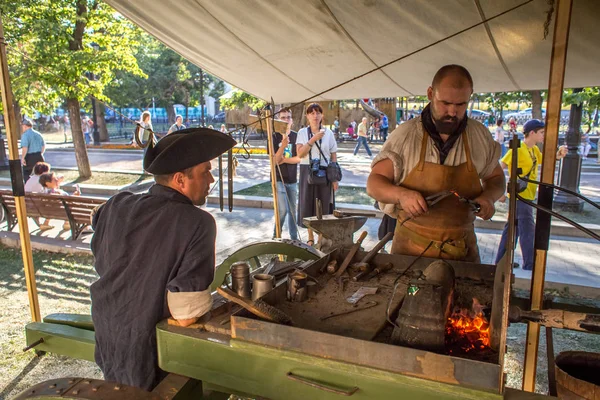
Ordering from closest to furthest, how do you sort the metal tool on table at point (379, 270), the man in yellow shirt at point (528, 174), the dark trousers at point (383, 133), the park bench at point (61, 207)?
the metal tool on table at point (379, 270) → the man in yellow shirt at point (528, 174) → the park bench at point (61, 207) → the dark trousers at point (383, 133)

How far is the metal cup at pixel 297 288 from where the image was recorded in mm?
1846

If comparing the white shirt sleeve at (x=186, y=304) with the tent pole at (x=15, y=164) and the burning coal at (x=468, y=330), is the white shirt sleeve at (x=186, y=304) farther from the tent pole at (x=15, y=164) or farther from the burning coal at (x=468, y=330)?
the tent pole at (x=15, y=164)

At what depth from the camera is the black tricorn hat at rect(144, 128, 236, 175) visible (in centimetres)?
171

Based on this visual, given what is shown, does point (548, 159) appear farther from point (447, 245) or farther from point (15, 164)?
point (15, 164)

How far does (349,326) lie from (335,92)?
128 inches

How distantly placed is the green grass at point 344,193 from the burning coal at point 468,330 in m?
6.93

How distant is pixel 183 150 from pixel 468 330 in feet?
4.07

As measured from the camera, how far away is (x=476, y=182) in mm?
2389

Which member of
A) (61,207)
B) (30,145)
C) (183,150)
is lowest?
(61,207)

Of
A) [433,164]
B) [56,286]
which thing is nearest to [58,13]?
[56,286]

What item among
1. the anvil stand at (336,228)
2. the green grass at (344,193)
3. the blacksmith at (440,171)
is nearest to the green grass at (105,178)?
the green grass at (344,193)

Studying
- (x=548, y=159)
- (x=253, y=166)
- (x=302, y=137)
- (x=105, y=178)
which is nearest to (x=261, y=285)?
(x=548, y=159)

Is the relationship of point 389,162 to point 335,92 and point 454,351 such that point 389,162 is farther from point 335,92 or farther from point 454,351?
point 335,92

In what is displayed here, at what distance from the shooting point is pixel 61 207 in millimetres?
5953
